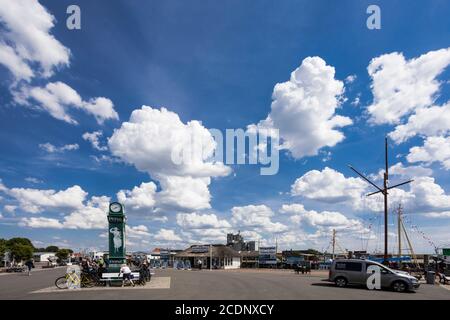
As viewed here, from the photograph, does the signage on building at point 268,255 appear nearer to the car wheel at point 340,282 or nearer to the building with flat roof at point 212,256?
the building with flat roof at point 212,256

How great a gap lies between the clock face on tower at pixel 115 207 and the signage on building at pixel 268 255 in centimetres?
4412

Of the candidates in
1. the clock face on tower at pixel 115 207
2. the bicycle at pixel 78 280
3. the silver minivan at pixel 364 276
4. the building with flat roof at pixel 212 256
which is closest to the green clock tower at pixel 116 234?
the clock face on tower at pixel 115 207

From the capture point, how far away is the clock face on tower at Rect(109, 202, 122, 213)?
2692cm

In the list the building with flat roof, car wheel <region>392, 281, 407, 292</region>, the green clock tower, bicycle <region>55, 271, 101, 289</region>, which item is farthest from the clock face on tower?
the building with flat roof

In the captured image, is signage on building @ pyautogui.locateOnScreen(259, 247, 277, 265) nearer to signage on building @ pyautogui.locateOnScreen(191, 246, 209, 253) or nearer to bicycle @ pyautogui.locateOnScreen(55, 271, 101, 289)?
signage on building @ pyautogui.locateOnScreen(191, 246, 209, 253)

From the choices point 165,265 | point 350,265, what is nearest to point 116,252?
point 350,265

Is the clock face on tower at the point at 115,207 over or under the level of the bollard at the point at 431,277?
over

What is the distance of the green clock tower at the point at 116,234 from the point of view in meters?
26.5

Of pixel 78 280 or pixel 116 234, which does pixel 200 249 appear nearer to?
pixel 116 234

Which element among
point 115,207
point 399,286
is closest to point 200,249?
point 115,207

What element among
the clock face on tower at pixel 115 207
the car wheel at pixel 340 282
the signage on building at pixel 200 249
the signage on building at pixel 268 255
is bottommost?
the signage on building at pixel 268 255

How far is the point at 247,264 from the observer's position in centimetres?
7769
